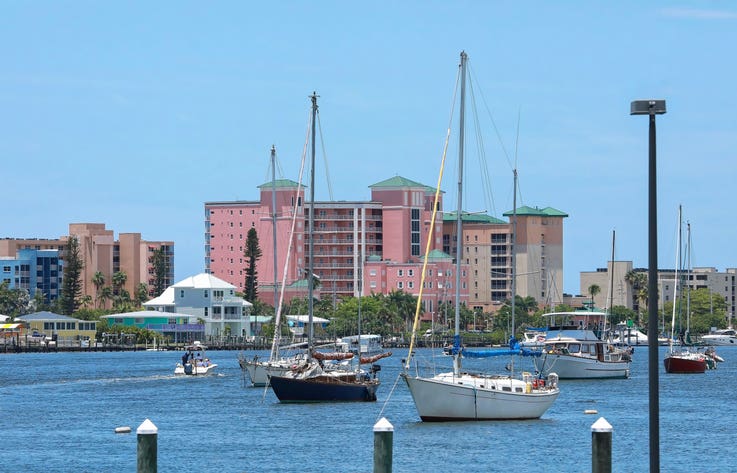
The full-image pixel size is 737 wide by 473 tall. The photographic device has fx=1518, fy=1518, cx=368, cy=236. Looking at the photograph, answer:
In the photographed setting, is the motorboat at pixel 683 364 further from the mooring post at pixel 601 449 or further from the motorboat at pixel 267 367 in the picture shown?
the mooring post at pixel 601 449

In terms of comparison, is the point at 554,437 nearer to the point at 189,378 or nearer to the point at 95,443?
the point at 95,443

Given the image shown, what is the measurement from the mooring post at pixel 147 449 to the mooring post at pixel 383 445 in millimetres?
4334

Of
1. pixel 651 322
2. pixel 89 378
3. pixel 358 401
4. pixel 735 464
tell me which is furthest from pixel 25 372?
pixel 651 322

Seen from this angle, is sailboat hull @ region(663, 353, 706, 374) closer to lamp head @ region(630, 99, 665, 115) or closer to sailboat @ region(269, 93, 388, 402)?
sailboat @ region(269, 93, 388, 402)

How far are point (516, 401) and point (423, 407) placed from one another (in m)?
3.88

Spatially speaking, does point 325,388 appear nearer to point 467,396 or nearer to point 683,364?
point 467,396

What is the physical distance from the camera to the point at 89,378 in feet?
390

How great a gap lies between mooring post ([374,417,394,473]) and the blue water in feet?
63.0

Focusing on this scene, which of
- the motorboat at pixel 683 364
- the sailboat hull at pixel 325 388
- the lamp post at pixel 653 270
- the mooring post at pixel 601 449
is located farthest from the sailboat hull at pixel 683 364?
the lamp post at pixel 653 270

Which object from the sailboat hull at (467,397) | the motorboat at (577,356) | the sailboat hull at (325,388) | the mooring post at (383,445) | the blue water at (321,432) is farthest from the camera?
the motorboat at (577,356)

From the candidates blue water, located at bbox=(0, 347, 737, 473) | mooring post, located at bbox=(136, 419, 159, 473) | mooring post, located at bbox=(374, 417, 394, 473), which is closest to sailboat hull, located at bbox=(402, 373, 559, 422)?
blue water, located at bbox=(0, 347, 737, 473)

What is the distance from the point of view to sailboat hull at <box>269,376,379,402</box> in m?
76.6

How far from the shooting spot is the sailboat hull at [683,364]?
12456 centimetres

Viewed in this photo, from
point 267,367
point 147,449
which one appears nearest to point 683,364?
point 267,367
